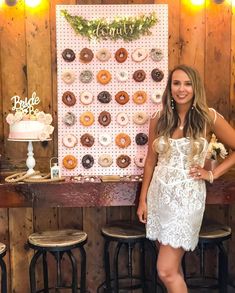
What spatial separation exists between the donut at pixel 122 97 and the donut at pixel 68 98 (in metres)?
0.29

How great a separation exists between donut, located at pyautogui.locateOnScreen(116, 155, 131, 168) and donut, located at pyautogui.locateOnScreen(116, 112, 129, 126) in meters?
0.23

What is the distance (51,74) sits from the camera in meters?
3.11

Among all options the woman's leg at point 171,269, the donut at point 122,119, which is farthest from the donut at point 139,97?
the woman's leg at point 171,269

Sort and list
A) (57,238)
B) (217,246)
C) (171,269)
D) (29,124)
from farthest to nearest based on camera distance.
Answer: (217,246) < (29,124) < (57,238) < (171,269)

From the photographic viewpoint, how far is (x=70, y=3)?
10.1 feet

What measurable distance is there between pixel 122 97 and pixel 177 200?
99 centimetres

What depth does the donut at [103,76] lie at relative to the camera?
305 cm

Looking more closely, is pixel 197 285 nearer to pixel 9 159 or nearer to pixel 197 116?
pixel 197 116

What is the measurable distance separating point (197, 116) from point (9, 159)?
1.40m

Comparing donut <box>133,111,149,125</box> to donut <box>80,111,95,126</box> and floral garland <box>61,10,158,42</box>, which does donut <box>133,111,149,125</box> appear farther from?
floral garland <box>61,10,158,42</box>

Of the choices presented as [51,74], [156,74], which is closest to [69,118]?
[51,74]

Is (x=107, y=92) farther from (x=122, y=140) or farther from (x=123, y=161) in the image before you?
(x=123, y=161)

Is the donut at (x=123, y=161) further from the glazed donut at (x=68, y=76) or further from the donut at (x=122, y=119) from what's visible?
the glazed donut at (x=68, y=76)

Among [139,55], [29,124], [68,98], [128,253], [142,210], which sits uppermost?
[139,55]
